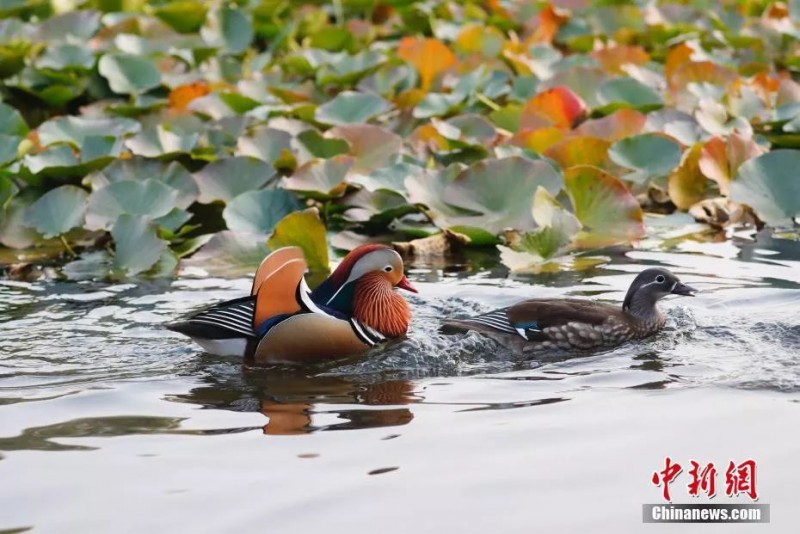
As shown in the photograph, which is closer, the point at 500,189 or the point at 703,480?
the point at 703,480

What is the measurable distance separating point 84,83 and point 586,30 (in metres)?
4.62

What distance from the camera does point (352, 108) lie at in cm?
970

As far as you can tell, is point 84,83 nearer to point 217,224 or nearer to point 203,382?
point 217,224

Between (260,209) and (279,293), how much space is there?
75.1 inches

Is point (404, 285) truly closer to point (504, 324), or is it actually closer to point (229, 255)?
point (504, 324)

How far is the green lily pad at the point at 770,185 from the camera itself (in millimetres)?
8352

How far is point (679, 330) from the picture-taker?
688 cm

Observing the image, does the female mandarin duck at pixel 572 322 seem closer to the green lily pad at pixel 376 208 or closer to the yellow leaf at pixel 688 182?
the green lily pad at pixel 376 208

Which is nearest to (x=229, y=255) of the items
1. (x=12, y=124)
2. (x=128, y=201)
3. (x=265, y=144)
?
(x=128, y=201)

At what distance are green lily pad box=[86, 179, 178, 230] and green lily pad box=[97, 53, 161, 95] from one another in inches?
90.4

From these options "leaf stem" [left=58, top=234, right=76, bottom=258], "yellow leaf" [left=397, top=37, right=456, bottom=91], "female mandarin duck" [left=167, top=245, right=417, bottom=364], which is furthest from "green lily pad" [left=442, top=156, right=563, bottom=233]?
"yellow leaf" [left=397, top=37, right=456, bottom=91]

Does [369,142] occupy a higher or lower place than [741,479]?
higher

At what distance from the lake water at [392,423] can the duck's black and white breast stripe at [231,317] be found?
0.17m

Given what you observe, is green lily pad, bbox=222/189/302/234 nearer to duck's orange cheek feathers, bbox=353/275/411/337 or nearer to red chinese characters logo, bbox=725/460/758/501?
duck's orange cheek feathers, bbox=353/275/411/337
